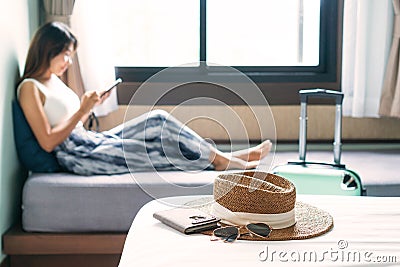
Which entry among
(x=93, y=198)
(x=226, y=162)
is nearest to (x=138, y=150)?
(x=93, y=198)

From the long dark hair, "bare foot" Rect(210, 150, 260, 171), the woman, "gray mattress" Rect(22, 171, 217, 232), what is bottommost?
→ "gray mattress" Rect(22, 171, 217, 232)

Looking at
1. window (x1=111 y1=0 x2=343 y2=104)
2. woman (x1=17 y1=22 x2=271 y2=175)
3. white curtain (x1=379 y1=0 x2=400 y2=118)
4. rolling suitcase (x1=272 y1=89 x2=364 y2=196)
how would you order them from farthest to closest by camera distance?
window (x1=111 y1=0 x2=343 y2=104) < white curtain (x1=379 y1=0 x2=400 y2=118) < woman (x1=17 y1=22 x2=271 y2=175) < rolling suitcase (x1=272 y1=89 x2=364 y2=196)

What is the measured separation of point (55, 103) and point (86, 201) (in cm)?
51

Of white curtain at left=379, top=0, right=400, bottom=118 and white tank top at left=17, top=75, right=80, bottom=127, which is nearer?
white tank top at left=17, top=75, right=80, bottom=127

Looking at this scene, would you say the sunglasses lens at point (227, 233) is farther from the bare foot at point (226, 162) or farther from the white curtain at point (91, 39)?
the white curtain at point (91, 39)

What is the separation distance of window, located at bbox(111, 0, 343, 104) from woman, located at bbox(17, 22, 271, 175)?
2.42 feet

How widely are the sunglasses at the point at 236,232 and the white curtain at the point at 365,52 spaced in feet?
7.64

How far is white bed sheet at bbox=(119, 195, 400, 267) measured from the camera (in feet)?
4.27

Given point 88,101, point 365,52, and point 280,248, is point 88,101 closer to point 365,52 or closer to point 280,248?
point 365,52

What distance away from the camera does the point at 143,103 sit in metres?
3.72

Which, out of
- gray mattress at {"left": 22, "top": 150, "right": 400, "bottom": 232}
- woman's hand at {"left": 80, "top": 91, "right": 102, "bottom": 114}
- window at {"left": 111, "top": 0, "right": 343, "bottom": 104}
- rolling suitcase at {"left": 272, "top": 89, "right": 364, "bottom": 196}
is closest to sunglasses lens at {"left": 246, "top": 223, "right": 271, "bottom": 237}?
rolling suitcase at {"left": 272, "top": 89, "right": 364, "bottom": 196}

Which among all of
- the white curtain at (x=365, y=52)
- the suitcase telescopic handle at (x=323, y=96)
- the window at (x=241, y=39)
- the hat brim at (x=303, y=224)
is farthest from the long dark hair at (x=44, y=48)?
the white curtain at (x=365, y=52)

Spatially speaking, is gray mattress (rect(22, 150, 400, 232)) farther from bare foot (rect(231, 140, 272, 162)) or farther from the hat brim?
the hat brim

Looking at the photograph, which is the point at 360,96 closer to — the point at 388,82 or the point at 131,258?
the point at 388,82
